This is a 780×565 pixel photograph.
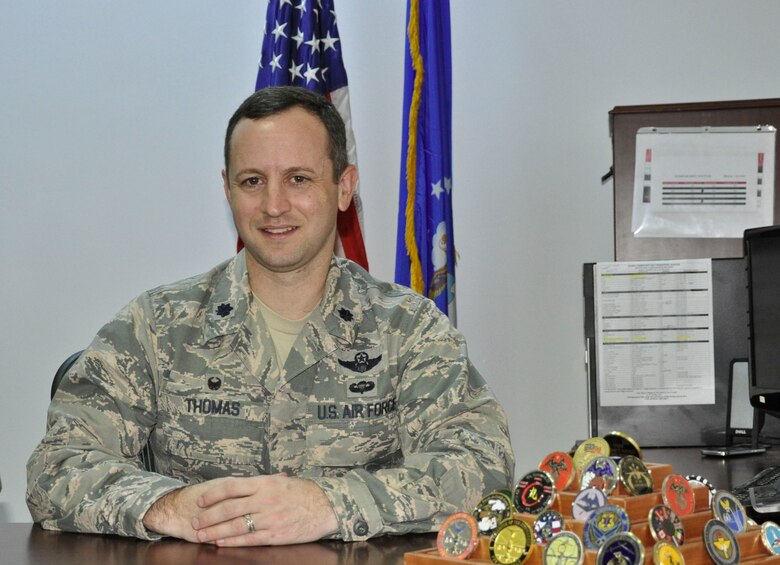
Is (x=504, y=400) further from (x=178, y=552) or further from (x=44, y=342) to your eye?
(x=178, y=552)

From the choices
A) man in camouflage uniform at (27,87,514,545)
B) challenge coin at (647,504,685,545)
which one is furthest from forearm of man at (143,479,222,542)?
challenge coin at (647,504,685,545)

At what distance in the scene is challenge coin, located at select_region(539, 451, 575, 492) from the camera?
1121 millimetres

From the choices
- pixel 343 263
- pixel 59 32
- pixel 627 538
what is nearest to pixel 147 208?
pixel 59 32

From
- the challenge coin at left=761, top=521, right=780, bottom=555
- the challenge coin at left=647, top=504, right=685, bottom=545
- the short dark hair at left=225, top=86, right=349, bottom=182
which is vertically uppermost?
the short dark hair at left=225, top=86, right=349, bottom=182

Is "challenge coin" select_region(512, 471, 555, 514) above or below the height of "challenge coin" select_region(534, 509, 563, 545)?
above

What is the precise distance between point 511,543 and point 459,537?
0.21ft

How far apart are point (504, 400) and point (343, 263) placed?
148 cm

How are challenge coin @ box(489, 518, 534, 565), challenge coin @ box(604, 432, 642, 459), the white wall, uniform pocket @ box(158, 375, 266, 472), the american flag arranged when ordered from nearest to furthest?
challenge coin @ box(489, 518, 534, 565), challenge coin @ box(604, 432, 642, 459), uniform pocket @ box(158, 375, 266, 472), the american flag, the white wall

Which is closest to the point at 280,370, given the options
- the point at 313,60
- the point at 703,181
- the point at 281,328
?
the point at 281,328

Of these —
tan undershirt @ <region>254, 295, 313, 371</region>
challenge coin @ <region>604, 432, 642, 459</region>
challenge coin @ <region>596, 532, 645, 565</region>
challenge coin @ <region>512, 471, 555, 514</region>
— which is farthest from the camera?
tan undershirt @ <region>254, 295, 313, 371</region>

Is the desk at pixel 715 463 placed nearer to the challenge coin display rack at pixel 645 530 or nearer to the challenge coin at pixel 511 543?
the challenge coin display rack at pixel 645 530

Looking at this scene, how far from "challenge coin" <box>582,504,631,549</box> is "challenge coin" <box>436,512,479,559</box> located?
0.12 m

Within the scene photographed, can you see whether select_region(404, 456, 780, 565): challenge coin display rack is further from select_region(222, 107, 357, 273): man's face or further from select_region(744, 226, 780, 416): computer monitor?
select_region(744, 226, 780, 416): computer monitor

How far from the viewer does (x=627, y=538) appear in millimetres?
894
